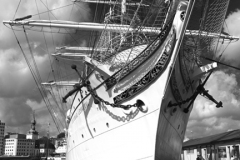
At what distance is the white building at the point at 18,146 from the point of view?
117m

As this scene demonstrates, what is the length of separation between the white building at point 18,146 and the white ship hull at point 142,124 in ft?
373

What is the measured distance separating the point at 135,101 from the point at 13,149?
118088 mm

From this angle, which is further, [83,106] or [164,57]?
[83,106]

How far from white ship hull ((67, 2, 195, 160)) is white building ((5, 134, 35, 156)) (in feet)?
373

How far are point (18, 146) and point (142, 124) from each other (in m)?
117

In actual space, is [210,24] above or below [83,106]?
above

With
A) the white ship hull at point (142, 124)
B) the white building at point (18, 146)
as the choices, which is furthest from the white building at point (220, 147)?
the white building at point (18, 146)

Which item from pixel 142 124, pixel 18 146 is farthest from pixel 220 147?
pixel 18 146

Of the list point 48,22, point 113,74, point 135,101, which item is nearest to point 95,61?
point 113,74

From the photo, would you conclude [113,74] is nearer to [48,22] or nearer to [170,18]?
[170,18]

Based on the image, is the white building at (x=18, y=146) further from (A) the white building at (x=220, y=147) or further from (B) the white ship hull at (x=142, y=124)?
(B) the white ship hull at (x=142, y=124)

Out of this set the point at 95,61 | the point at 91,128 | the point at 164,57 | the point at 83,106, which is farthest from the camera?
the point at 83,106

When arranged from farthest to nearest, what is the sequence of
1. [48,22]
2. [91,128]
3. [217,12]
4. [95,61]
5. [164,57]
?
1. [48,22]
2. [91,128]
3. [95,61]
4. [217,12]
5. [164,57]

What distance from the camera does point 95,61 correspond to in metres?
10.7
